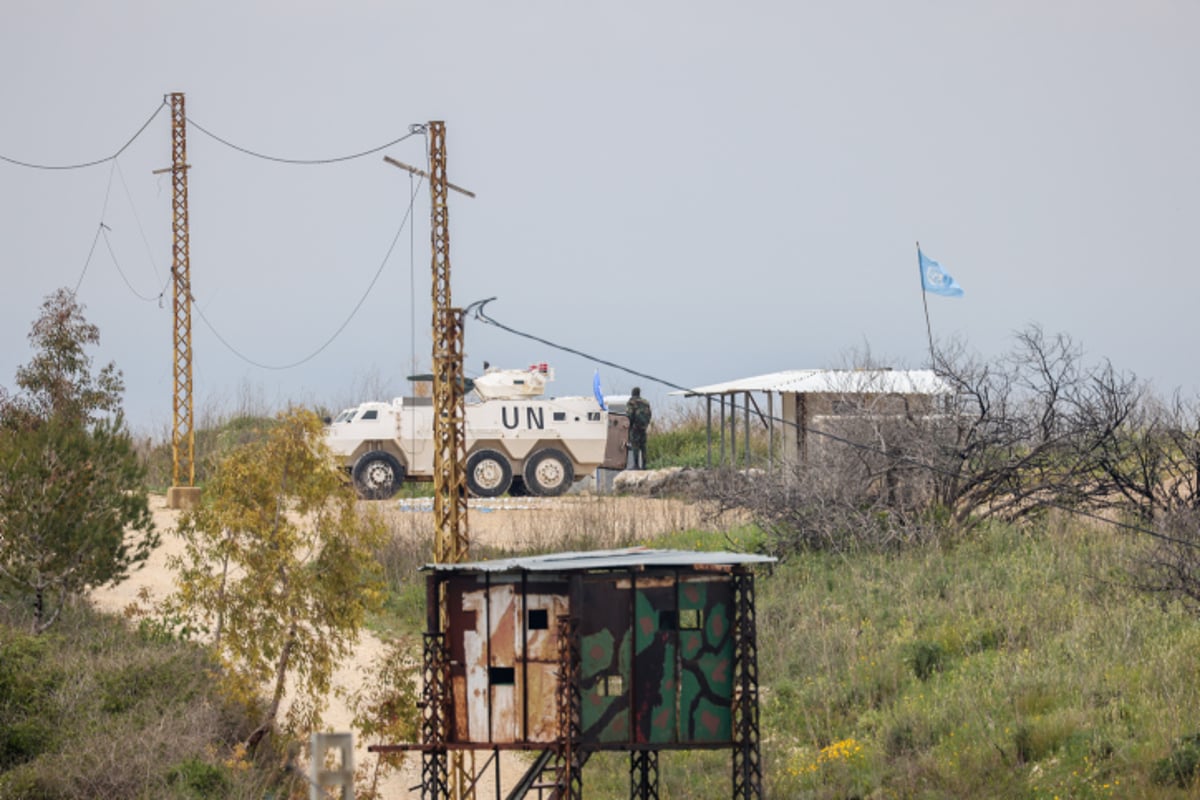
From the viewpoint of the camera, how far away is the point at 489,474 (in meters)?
34.9

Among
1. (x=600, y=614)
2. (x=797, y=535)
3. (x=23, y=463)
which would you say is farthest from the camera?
(x=797, y=535)

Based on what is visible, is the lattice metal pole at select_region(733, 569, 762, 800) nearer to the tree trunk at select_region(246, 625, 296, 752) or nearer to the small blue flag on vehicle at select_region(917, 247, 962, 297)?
the tree trunk at select_region(246, 625, 296, 752)

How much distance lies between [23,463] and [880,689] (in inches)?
481

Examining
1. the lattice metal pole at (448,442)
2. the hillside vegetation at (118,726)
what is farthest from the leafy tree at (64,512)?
the lattice metal pole at (448,442)

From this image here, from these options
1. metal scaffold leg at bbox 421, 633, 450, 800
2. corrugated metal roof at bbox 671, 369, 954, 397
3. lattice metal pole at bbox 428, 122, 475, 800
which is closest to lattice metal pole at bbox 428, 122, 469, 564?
lattice metal pole at bbox 428, 122, 475, 800

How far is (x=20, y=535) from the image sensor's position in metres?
22.5

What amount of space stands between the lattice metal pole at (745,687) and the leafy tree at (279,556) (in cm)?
497

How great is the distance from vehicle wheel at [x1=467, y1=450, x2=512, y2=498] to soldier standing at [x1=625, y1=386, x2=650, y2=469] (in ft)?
15.6

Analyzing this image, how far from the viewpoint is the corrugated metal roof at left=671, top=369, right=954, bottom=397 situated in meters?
27.7

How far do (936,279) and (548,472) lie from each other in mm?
10497

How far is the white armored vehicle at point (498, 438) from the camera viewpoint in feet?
111

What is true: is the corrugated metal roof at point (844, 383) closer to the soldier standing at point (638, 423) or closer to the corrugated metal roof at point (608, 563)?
the soldier standing at point (638, 423)

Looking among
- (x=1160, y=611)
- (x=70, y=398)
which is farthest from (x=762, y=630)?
(x=70, y=398)

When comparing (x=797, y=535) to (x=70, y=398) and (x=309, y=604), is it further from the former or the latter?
(x=70, y=398)
